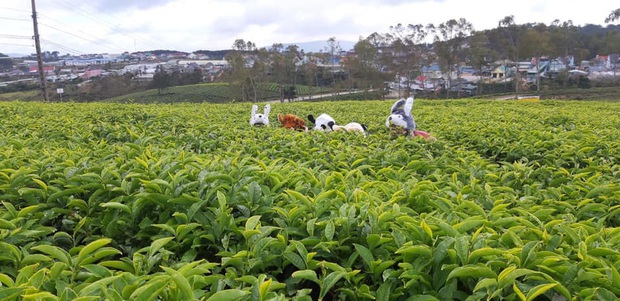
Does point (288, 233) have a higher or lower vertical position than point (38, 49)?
lower

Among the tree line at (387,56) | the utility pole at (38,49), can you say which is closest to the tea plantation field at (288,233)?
the utility pole at (38,49)

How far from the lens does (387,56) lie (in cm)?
3203

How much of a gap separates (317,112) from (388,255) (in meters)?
7.49

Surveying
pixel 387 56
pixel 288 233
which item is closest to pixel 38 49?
pixel 288 233

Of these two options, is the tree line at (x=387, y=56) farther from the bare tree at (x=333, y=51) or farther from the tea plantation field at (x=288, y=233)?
Answer: the tea plantation field at (x=288, y=233)

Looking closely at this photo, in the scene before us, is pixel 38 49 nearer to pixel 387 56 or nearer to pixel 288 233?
pixel 288 233

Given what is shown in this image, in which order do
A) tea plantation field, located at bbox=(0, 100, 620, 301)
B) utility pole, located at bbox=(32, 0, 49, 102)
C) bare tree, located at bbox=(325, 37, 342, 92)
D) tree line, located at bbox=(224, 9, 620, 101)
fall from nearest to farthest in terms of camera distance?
tea plantation field, located at bbox=(0, 100, 620, 301) < utility pole, located at bbox=(32, 0, 49, 102) < tree line, located at bbox=(224, 9, 620, 101) < bare tree, located at bbox=(325, 37, 342, 92)

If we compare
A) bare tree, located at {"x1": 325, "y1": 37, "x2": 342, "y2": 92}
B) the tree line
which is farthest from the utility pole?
bare tree, located at {"x1": 325, "y1": 37, "x2": 342, "y2": 92}

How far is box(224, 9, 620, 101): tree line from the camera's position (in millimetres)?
30000

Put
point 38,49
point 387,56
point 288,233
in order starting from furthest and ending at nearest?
point 387,56 < point 38,49 < point 288,233

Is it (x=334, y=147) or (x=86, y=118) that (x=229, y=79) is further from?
(x=334, y=147)

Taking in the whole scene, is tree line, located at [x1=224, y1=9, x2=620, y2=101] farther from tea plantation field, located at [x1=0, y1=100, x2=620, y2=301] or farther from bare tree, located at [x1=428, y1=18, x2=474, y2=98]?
tea plantation field, located at [x1=0, y1=100, x2=620, y2=301]

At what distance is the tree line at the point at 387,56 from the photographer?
3000 cm

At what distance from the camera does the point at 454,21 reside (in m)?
32.5
